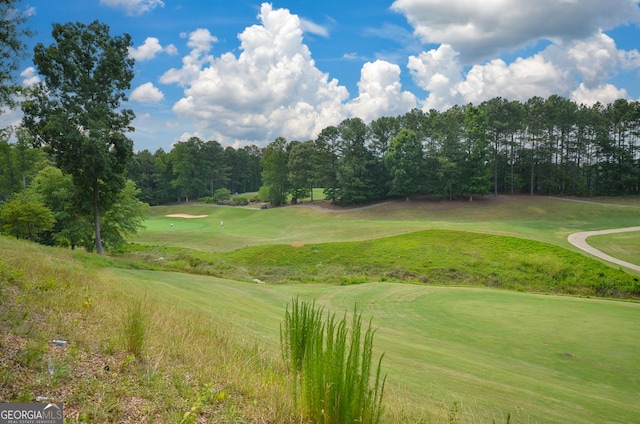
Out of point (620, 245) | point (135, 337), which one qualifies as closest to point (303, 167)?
point (620, 245)

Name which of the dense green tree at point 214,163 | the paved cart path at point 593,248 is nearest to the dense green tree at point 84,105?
the paved cart path at point 593,248

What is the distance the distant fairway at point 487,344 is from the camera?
7488 mm

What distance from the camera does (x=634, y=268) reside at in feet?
95.5

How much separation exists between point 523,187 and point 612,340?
6226 cm

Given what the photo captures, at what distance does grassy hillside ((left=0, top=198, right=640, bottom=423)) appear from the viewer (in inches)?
182

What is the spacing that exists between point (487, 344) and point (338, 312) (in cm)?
609

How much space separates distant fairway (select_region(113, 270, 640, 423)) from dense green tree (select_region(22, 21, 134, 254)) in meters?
14.0

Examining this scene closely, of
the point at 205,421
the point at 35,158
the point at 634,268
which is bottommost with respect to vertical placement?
the point at 634,268

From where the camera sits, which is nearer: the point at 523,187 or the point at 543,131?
the point at 543,131

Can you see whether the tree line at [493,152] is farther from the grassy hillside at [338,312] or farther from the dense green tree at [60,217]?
the dense green tree at [60,217]

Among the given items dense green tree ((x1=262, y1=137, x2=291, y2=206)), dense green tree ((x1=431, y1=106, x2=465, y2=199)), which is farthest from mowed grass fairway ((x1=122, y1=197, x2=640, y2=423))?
dense green tree ((x1=262, y1=137, x2=291, y2=206))

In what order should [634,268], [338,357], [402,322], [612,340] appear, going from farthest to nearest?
[634,268]
[402,322]
[612,340]
[338,357]

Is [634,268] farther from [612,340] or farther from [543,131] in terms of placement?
[543,131]

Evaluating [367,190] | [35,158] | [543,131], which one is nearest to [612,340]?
[367,190]
